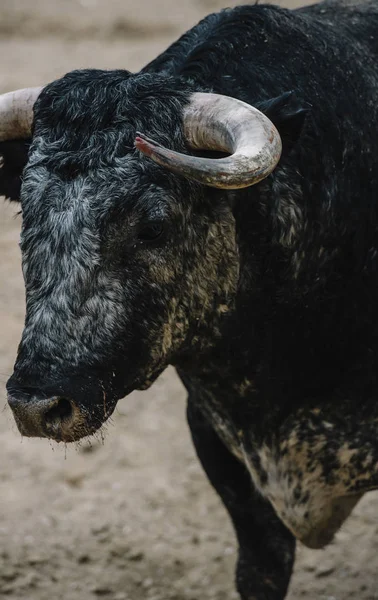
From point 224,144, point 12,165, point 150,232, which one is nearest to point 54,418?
point 150,232

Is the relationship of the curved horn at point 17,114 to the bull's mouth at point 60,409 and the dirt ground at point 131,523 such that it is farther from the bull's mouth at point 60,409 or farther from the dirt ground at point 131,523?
the dirt ground at point 131,523

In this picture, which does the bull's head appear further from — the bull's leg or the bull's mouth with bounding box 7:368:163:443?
the bull's leg

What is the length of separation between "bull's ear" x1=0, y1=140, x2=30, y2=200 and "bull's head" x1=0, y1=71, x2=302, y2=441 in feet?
0.72

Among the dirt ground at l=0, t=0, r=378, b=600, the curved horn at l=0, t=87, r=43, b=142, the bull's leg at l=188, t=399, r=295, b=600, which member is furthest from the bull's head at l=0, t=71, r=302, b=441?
the dirt ground at l=0, t=0, r=378, b=600

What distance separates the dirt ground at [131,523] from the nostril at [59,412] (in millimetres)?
2021

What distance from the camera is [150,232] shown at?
4367 millimetres

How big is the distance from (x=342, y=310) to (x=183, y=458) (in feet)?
10.9

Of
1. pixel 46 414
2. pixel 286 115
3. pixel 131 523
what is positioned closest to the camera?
pixel 46 414

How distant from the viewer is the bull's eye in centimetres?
435

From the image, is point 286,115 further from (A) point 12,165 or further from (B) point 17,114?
(A) point 12,165

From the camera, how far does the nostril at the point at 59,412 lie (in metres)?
4.15

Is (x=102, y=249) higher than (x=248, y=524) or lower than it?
higher

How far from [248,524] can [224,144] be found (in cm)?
241

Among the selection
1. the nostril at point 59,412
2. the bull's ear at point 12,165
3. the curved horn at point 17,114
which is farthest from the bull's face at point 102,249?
the bull's ear at point 12,165
